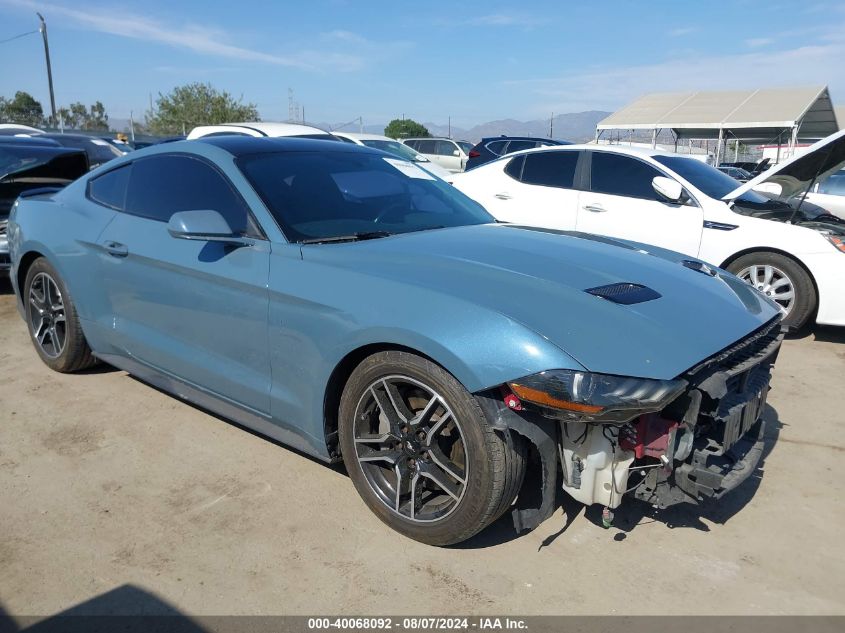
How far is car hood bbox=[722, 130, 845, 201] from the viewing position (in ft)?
17.1

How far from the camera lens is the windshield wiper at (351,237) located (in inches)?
122

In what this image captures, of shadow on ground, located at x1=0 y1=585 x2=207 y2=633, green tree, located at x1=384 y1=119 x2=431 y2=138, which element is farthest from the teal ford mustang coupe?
green tree, located at x1=384 y1=119 x2=431 y2=138

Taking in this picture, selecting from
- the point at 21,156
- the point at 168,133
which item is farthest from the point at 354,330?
the point at 168,133

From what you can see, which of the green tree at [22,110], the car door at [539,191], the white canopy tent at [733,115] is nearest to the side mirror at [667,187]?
the car door at [539,191]

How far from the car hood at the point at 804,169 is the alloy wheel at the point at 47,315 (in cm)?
543

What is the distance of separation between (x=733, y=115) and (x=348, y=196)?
99.5ft

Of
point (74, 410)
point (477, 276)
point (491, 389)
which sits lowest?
point (74, 410)

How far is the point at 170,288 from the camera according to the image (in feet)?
11.4

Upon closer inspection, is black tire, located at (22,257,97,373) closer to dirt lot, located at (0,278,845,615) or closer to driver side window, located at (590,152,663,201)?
dirt lot, located at (0,278,845,615)

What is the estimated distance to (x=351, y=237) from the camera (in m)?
3.19

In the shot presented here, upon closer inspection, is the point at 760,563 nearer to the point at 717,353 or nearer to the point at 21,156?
the point at 717,353

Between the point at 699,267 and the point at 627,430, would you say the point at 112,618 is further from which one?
the point at 699,267

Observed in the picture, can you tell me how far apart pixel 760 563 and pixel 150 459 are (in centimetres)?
285

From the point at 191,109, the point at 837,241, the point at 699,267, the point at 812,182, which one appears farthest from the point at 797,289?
the point at 191,109
